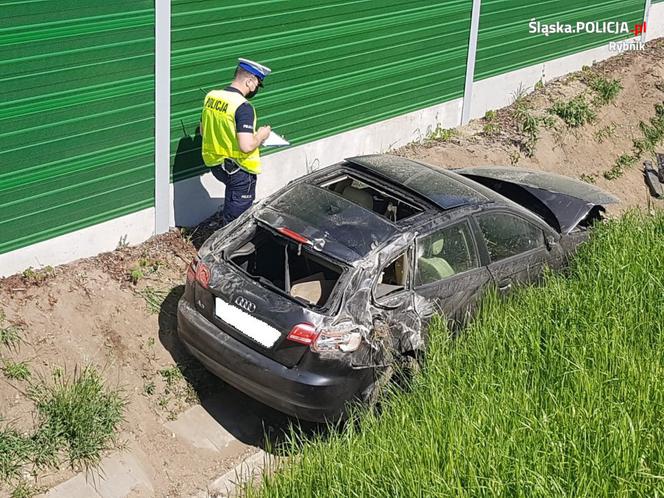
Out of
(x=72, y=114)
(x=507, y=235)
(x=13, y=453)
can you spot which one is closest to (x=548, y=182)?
(x=507, y=235)

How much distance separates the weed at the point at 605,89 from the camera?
14.5m

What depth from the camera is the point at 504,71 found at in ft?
44.0

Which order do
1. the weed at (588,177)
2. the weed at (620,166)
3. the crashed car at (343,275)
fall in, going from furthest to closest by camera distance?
1. the weed at (620,166)
2. the weed at (588,177)
3. the crashed car at (343,275)

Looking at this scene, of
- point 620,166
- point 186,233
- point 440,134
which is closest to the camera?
point 186,233

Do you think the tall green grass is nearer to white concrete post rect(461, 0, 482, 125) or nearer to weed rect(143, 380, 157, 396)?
weed rect(143, 380, 157, 396)

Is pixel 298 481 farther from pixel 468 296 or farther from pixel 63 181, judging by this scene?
pixel 63 181

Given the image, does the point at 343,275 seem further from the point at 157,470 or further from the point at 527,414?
the point at 157,470

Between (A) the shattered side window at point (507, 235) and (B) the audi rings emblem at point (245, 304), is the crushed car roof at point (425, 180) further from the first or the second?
(B) the audi rings emblem at point (245, 304)

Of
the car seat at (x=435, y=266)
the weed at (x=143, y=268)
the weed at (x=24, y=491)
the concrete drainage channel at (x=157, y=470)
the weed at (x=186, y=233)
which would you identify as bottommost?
the concrete drainage channel at (x=157, y=470)

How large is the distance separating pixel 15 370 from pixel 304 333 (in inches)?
82.6

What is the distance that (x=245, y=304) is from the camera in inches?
257

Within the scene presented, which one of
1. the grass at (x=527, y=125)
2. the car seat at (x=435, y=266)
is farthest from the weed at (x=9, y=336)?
the grass at (x=527, y=125)

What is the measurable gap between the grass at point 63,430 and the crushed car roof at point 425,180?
2.60 metres

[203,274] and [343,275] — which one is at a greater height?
[343,275]
